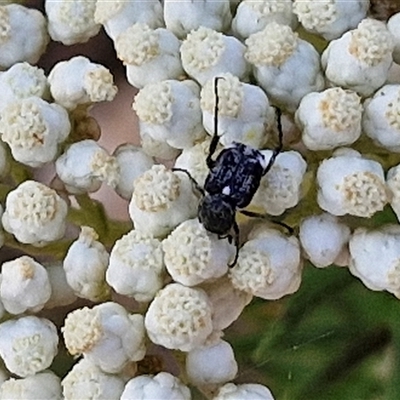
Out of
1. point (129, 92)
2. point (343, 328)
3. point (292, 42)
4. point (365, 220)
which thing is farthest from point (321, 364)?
point (129, 92)

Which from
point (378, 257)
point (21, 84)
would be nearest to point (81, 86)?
point (21, 84)

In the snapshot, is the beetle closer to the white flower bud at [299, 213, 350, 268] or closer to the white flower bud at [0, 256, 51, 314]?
the white flower bud at [299, 213, 350, 268]

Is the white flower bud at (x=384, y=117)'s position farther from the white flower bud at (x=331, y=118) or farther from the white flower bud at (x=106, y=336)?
the white flower bud at (x=106, y=336)

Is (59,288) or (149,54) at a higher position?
(149,54)

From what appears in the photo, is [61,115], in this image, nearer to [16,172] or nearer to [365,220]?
[16,172]

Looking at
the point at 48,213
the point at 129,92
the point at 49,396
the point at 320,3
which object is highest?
the point at 320,3

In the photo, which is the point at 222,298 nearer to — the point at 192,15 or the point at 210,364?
the point at 210,364

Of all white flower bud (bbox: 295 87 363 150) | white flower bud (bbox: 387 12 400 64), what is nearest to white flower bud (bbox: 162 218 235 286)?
white flower bud (bbox: 295 87 363 150)
